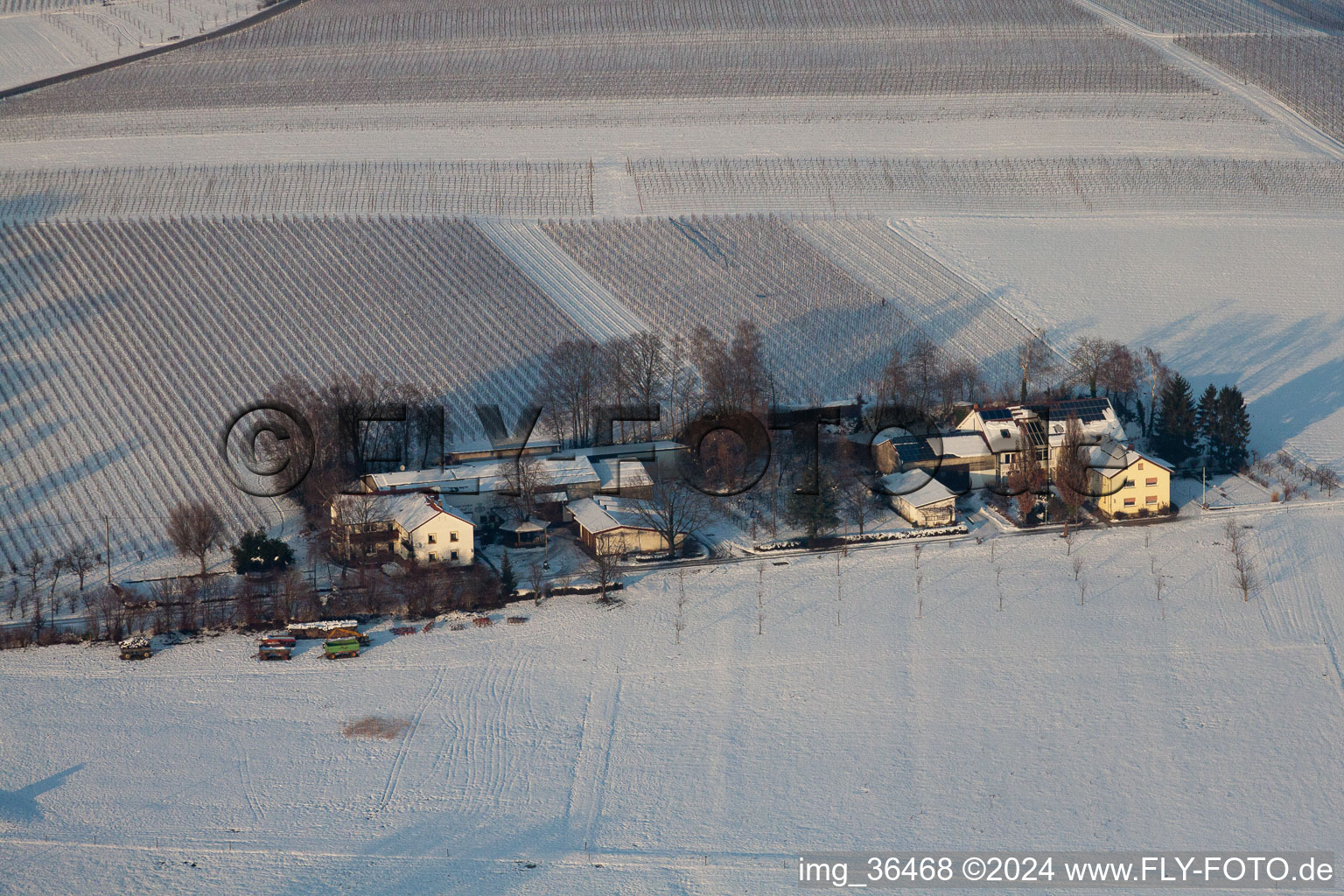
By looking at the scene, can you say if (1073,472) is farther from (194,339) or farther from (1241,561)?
(194,339)

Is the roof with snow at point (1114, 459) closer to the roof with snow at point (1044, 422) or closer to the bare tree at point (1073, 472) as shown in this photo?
the bare tree at point (1073, 472)

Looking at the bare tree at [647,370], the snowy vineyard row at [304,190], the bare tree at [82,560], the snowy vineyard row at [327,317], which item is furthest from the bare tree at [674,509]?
the snowy vineyard row at [304,190]

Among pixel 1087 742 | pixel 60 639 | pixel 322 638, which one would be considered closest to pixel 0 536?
pixel 60 639

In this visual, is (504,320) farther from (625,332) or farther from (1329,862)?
(1329,862)

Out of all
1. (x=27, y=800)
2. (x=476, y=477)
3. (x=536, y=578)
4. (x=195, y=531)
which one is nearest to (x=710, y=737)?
(x=536, y=578)

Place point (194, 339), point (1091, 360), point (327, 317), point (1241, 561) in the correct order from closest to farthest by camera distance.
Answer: point (1241, 561)
point (1091, 360)
point (194, 339)
point (327, 317)
